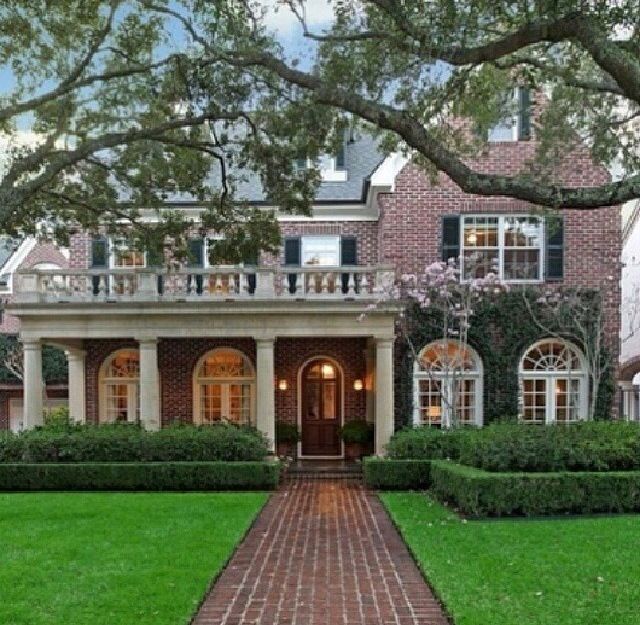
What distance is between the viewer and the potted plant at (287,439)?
19828 millimetres

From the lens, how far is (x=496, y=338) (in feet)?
63.6

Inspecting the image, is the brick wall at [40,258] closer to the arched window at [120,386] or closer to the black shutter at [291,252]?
the arched window at [120,386]

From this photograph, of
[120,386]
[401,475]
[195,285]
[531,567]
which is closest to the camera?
[531,567]

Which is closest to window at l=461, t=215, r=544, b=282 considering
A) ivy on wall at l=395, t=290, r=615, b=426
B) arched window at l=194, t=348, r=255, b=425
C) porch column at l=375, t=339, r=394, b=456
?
ivy on wall at l=395, t=290, r=615, b=426

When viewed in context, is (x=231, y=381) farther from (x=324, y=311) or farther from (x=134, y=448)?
(x=134, y=448)

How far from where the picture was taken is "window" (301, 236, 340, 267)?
20875 millimetres

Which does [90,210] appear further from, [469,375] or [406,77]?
[469,375]

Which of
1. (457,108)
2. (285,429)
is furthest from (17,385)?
(457,108)

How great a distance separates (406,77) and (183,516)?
7.45m

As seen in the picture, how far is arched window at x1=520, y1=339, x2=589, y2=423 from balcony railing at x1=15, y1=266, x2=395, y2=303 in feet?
15.5

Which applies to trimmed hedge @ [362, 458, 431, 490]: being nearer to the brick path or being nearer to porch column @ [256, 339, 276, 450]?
the brick path

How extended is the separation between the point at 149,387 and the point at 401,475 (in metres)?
6.34

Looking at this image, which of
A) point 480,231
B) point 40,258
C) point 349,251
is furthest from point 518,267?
point 40,258

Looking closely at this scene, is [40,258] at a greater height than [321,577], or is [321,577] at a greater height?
[40,258]
